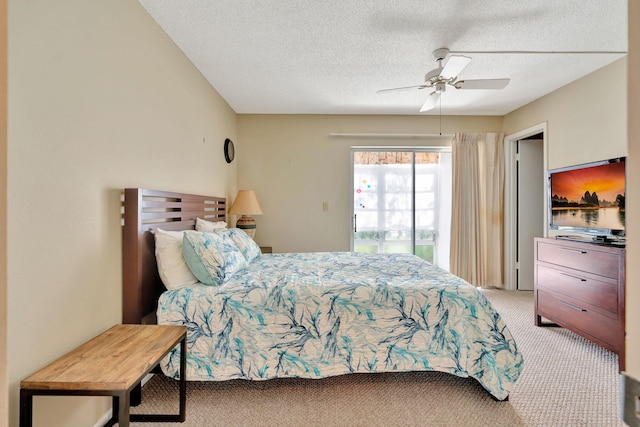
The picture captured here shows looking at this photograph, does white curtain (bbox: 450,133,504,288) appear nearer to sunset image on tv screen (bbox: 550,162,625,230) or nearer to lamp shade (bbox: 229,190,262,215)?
sunset image on tv screen (bbox: 550,162,625,230)

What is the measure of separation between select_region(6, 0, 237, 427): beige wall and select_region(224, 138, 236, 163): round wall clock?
63.2 inches

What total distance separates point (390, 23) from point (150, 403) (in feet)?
9.88

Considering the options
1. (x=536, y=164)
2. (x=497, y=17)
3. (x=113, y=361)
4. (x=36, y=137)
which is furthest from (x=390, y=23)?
(x=536, y=164)

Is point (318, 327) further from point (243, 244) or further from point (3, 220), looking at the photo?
point (3, 220)

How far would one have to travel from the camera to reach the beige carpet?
5.70 ft

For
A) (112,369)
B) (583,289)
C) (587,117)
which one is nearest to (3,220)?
(112,369)

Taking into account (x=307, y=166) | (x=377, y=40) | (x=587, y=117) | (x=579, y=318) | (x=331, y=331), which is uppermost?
(x=377, y=40)

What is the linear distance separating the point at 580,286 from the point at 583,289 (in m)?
0.03

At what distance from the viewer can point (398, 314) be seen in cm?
194

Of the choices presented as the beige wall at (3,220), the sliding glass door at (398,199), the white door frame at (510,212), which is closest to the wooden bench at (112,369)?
the beige wall at (3,220)

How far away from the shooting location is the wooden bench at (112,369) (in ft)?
3.82

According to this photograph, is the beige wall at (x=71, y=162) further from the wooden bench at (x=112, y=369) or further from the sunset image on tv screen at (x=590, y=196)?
the sunset image on tv screen at (x=590, y=196)

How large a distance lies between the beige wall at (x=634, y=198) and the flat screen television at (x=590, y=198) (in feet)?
8.87

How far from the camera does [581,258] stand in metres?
2.56
